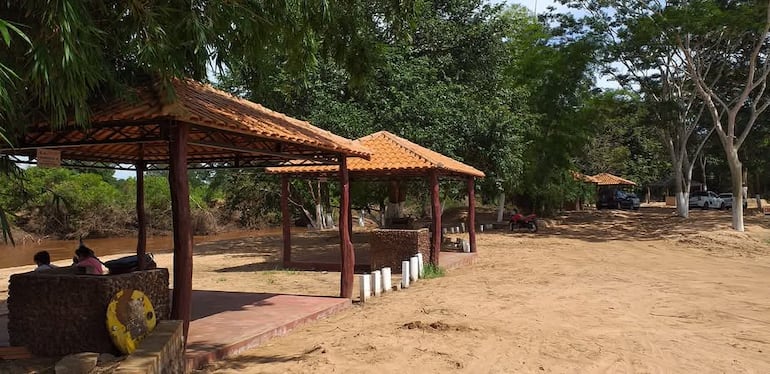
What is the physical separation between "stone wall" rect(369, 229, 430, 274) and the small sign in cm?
777

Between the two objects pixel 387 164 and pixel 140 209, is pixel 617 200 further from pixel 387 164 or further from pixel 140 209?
pixel 140 209

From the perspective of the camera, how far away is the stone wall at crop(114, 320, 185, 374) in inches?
165

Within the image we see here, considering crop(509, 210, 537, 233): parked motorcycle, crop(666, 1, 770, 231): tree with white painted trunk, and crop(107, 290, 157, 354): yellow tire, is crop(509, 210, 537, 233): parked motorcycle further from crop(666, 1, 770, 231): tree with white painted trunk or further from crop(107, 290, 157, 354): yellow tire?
crop(107, 290, 157, 354): yellow tire

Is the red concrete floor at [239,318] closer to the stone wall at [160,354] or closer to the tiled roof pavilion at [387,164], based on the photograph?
the stone wall at [160,354]

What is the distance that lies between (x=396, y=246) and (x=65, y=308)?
862 cm

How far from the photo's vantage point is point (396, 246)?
13.6 metres

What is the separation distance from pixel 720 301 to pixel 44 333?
10.2 meters

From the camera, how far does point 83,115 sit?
4652mm

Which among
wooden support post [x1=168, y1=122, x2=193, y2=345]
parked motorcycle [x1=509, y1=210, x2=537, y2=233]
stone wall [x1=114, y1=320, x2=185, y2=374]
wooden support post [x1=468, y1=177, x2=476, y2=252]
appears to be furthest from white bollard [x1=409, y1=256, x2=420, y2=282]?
parked motorcycle [x1=509, y1=210, x2=537, y2=233]

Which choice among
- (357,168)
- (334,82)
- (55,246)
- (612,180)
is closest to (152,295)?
(357,168)

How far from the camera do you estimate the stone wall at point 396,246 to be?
525 inches

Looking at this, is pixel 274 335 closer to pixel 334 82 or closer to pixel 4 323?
pixel 4 323

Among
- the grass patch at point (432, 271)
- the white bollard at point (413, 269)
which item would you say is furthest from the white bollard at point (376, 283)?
the grass patch at point (432, 271)

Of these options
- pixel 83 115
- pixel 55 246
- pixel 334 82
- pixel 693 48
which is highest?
pixel 693 48
